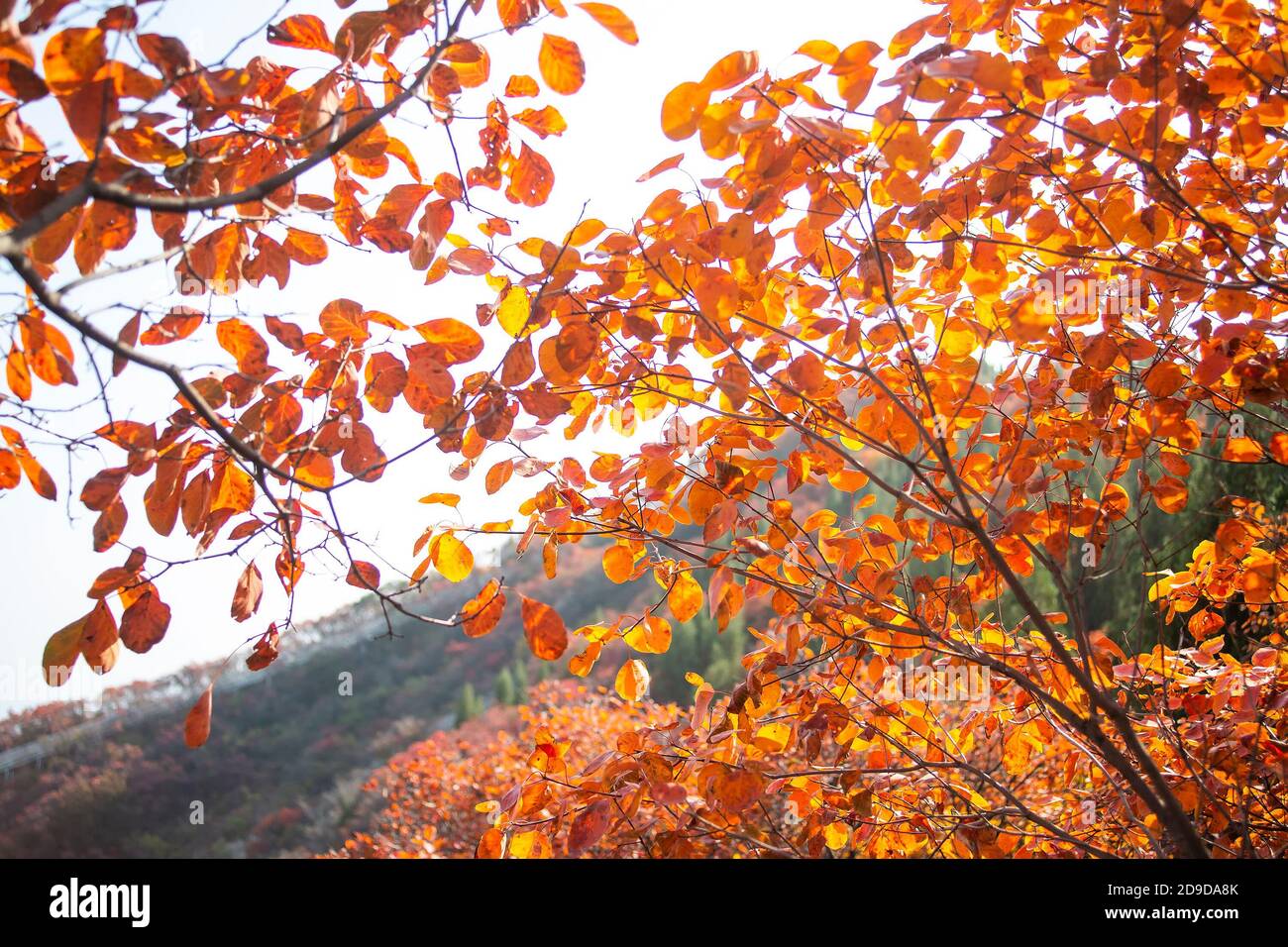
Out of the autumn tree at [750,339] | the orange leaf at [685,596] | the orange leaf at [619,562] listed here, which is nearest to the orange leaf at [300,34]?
the autumn tree at [750,339]

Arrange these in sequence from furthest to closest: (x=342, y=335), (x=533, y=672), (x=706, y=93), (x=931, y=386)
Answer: (x=533, y=672) < (x=931, y=386) < (x=342, y=335) < (x=706, y=93)

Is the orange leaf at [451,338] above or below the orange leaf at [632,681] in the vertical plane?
above

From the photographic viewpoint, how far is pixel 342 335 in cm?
111

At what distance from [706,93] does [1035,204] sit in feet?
2.57

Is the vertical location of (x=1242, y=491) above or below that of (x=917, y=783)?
above

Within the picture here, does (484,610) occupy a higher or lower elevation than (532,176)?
lower

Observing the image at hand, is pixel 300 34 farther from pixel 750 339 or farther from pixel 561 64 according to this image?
pixel 750 339

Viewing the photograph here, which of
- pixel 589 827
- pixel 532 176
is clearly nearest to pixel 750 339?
pixel 532 176

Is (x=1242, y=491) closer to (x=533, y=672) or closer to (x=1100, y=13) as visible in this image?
(x=1100, y=13)

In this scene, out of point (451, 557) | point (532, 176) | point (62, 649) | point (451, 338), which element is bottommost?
point (62, 649)

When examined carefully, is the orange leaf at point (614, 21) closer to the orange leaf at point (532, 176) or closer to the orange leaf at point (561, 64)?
the orange leaf at point (561, 64)

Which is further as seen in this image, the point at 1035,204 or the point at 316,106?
the point at 1035,204

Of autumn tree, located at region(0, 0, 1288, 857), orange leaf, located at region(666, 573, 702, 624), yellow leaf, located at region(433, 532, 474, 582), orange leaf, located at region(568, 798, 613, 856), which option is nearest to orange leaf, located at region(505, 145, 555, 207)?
autumn tree, located at region(0, 0, 1288, 857)
